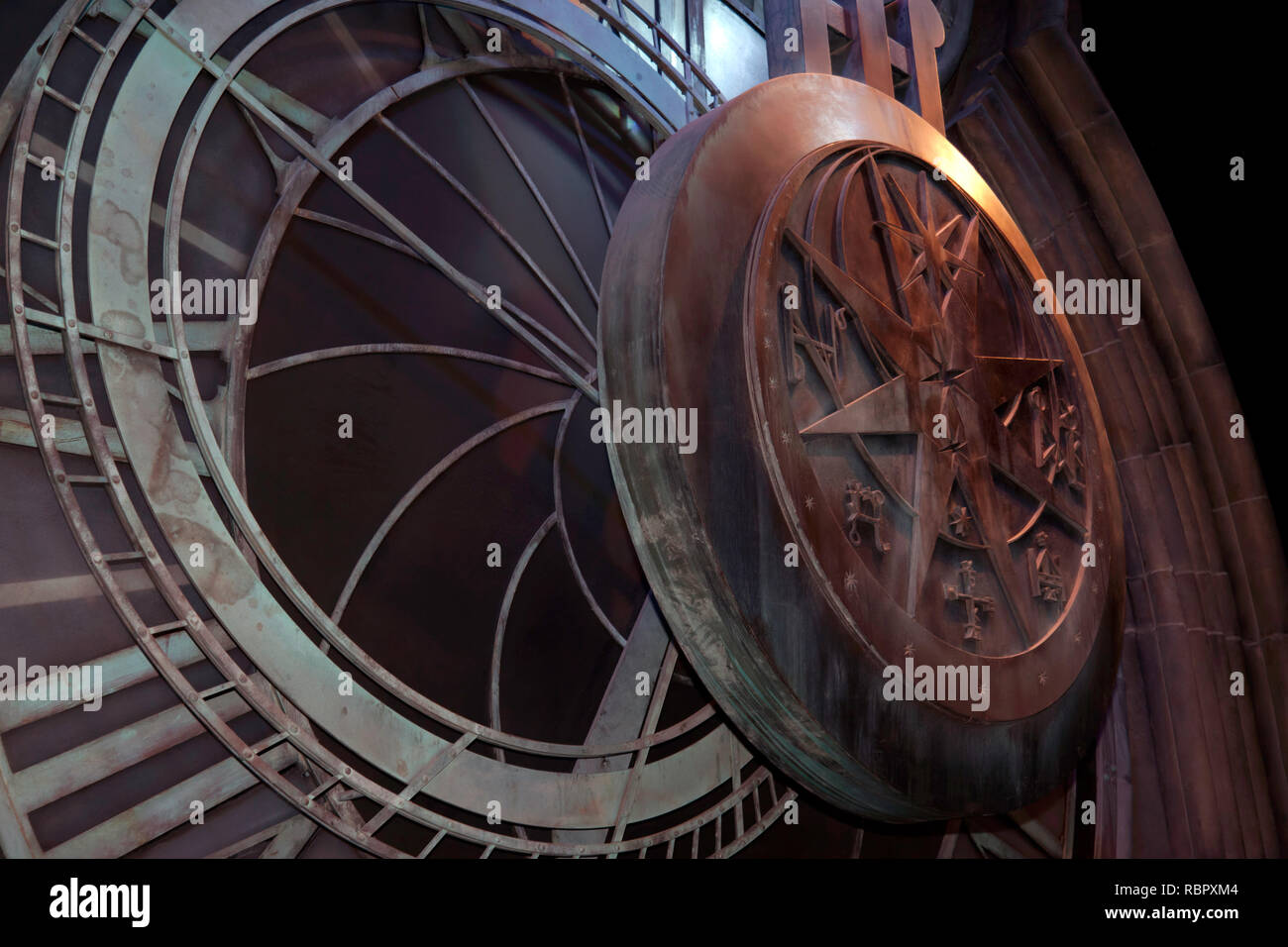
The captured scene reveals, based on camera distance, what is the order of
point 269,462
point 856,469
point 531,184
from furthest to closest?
1. point 531,184
2. point 856,469
3. point 269,462

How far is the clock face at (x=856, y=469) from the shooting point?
3.05m

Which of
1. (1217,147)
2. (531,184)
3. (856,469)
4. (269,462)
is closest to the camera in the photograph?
(269,462)

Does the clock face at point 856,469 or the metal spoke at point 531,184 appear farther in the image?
the metal spoke at point 531,184

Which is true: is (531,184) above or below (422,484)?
above

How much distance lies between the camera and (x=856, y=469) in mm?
3559

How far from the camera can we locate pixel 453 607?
3.60 m

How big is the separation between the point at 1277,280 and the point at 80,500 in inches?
248

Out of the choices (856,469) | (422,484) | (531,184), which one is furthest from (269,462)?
(856,469)

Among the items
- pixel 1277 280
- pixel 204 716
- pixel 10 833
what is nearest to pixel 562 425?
pixel 204 716

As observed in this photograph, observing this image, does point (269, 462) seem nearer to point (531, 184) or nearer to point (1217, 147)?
point (531, 184)

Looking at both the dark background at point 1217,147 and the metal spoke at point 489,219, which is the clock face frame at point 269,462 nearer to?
the metal spoke at point 489,219

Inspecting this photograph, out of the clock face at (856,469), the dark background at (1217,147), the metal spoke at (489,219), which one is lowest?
the clock face at (856,469)

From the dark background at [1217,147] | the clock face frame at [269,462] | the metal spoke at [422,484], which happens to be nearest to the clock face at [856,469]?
the clock face frame at [269,462]

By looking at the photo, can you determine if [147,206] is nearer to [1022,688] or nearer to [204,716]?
[204,716]
